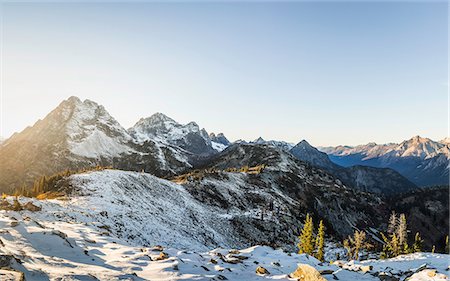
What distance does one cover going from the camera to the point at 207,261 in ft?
72.0

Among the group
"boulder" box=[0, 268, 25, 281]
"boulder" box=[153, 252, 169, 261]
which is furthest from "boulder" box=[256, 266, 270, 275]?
"boulder" box=[0, 268, 25, 281]

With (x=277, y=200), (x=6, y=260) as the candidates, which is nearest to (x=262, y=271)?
(x=6, y=260)

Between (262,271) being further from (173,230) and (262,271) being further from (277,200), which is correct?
(277,200)

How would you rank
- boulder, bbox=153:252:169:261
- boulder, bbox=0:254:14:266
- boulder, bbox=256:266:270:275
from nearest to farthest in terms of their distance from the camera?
boulder, bbox=0:254:14:266 < boulder, bbox=153:252:169:261 < boulder, bbox=256:266:270:275

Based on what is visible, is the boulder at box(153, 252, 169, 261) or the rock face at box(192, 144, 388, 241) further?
the rock face at box(192, 144, 388, 241)

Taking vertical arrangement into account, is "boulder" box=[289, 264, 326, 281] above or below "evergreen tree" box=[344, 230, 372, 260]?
above

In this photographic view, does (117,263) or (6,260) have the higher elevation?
(6,260)

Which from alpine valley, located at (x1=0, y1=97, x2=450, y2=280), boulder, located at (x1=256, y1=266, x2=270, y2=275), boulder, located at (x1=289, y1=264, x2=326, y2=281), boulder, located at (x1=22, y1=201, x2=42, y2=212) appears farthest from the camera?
boulder, located at (x1=22, y1=201, x2=42, y2=212)

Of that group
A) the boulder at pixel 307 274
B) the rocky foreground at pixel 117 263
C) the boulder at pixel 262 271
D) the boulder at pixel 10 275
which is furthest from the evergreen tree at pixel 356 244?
the boulder at pixel 10 275

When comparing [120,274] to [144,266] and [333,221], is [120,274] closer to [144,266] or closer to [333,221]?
[144,266]

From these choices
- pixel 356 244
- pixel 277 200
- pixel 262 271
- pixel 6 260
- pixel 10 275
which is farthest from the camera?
pixel 277 200

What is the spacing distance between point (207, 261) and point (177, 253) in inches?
94.8

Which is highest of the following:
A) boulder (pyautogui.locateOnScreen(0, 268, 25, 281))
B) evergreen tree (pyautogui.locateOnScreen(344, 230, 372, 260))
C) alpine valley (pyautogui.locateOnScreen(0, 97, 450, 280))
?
boulder (pyautogui.locateOnScreen(0, 268, 25, 281))

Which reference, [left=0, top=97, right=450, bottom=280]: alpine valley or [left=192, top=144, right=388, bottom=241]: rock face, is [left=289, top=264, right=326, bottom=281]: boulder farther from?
[left=192, top=144, right=388, bottom=241]: rock face
